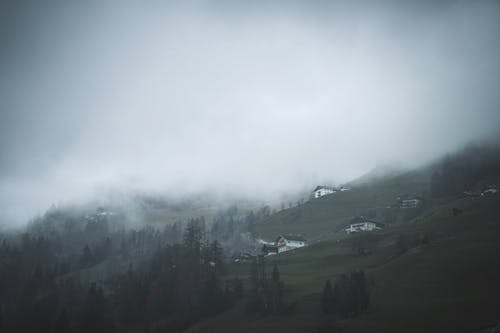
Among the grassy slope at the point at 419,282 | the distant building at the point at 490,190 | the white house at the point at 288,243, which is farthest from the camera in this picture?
the white house at the point at 288,243

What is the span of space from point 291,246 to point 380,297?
326ft

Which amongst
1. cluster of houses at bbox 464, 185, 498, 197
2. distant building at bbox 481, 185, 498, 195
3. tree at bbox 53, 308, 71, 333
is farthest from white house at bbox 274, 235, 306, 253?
tree at bbox 53, 308, 71, 333

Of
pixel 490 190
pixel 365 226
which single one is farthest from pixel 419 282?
pixel 490 190

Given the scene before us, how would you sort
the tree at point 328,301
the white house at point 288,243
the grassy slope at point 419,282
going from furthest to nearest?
the white house at point 288,243
the tree at point 328,301
the grassy slope at point 419,282

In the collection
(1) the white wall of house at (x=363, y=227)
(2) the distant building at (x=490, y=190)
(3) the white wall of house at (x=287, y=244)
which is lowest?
Answer: (3) the white wall of house at (x=287, y=244)

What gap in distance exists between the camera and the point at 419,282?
278ft

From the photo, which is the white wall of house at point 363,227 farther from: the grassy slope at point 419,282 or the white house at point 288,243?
the grassy slope at point 419,282

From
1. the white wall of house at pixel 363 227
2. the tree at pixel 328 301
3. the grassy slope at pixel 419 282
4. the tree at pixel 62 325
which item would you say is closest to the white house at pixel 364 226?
the white wall of house at pixel 363 227

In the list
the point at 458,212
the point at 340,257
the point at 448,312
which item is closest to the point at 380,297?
the point at 448,312

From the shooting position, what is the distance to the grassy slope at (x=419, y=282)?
224 ft

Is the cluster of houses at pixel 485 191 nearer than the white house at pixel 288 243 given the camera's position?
Yes

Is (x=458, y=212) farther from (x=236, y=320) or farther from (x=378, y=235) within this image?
(x=236, y=320)

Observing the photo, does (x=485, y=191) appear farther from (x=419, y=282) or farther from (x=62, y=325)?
(x=62, y=325)

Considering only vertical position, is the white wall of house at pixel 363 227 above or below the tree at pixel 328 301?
above
